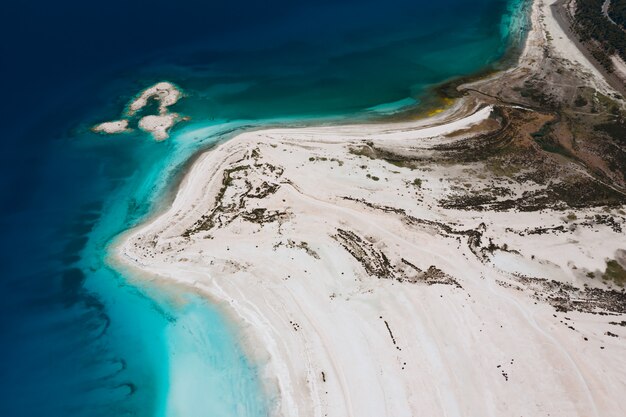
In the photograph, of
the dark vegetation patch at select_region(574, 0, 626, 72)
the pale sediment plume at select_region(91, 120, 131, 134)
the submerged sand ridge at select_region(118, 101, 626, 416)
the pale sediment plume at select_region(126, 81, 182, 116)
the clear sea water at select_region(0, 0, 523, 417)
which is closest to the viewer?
the submerged sand ridge at select_region(118, 101, 626, 416)

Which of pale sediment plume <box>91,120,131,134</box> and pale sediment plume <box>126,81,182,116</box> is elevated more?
pale sediment plume <box>126,81,182,116</box>

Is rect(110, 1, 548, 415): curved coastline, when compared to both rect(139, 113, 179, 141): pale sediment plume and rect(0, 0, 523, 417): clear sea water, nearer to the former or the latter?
rect(0, 0, 523, 417): clear sea water

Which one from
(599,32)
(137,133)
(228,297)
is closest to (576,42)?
(599,32)

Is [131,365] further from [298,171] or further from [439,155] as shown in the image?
[439,155]

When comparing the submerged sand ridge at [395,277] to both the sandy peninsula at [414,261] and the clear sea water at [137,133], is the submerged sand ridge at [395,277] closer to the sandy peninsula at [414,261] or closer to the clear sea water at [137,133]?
the sandy peninsula at [414,261]

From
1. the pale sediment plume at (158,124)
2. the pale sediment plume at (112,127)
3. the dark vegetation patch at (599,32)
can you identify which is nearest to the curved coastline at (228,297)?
the pale sediment plume at (158,124)

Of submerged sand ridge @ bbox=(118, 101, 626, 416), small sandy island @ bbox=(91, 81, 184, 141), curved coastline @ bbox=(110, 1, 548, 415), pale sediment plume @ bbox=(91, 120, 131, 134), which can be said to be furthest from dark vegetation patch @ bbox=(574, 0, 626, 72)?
pale sediment plume @ bbox=(91, 120, 131, 134)

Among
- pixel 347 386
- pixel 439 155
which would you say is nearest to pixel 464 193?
pixel 439 155
